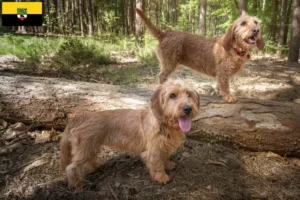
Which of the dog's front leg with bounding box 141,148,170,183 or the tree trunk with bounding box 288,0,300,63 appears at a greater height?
the tree trunk with bounding box 288,0,300,63

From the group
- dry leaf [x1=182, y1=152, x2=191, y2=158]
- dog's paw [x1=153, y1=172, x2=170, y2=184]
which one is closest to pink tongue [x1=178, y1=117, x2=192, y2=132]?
dog's paw [x1=153, y1=172, x2=170, y2=184]

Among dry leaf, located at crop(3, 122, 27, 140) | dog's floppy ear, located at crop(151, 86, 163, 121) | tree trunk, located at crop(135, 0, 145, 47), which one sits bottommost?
dry leaf, located at crop(3, 122, 27, 140)

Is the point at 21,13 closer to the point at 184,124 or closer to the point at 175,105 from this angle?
the point at 175,105

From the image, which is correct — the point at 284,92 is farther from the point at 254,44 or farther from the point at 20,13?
the point at 20,13

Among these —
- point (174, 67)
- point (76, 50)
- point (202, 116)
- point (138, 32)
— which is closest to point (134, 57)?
point (138, 32)

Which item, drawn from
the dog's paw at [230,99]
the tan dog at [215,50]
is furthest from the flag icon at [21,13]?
the dog's paw at [230,99]

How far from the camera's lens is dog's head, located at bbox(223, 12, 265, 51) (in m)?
4.57

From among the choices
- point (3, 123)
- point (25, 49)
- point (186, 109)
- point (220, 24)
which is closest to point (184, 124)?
point (186, 109)

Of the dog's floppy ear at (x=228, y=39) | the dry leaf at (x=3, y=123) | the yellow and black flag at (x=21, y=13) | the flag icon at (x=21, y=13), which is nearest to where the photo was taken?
the dry leaf at (x=3, y=123)

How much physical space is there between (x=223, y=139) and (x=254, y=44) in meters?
1.85

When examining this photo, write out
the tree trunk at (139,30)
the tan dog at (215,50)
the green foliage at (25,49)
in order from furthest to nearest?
the tree trunk at (139,30) → the green foliage at (25,49) → the tan dog at (215,50)

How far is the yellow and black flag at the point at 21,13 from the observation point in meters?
14.3

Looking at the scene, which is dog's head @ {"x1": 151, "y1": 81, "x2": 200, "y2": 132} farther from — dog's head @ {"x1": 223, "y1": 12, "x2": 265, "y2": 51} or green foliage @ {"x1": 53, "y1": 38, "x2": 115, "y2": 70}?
green foliage @ {"x1": 53, "y1": 38, "x2": 115, "y2": 70}

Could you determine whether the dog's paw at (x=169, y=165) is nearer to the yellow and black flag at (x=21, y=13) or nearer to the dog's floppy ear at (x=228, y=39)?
the dog's floppy ear at (x=228, y=39)
